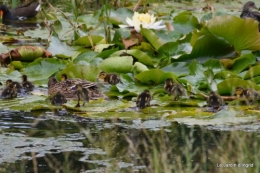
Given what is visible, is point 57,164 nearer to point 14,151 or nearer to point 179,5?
point 14,151

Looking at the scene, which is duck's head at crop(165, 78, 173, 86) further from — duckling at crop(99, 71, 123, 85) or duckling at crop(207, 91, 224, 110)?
duckling at crop(99, 71, 123, 85)

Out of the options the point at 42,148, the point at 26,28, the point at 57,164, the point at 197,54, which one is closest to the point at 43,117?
the point at 42,148

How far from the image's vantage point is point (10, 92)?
22.0 ft

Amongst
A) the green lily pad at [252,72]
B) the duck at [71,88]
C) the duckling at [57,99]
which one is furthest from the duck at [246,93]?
the duckling at [57,99]

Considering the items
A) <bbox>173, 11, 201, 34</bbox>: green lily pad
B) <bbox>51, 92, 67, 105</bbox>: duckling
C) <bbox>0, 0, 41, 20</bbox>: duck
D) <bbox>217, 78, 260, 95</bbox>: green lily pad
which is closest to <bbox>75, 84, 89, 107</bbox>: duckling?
<bbox>51, 92, 67, 105</bbox>: duckling

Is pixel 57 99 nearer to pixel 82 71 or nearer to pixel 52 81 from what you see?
pixel 52 81

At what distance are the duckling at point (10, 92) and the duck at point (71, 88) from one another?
1.11 ft

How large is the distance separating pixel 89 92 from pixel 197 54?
1.42 meters

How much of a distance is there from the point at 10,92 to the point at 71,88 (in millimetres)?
571

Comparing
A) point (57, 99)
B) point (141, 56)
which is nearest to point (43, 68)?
point (141, 56)

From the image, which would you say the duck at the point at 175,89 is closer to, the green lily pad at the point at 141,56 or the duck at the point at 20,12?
the green lily pad at the point at 141,56

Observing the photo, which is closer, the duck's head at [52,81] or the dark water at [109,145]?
the dark water at [109,145]

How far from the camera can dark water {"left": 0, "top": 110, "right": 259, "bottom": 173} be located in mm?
4793

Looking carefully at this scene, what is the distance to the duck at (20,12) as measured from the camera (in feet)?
42.8
